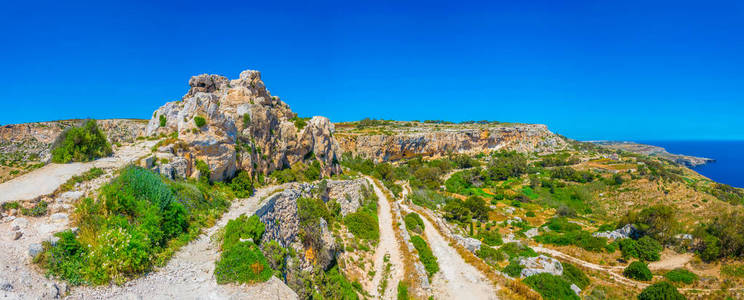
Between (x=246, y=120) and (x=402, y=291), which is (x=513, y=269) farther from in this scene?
(x=246, y=120)

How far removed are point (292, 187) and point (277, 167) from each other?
14.9 feet

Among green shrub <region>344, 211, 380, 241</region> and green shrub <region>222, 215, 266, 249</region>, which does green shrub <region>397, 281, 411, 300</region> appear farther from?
green shrub <region>222, 215, 266, 249</region>

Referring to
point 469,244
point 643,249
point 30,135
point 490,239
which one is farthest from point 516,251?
point 30,135

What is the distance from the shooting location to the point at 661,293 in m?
16.2

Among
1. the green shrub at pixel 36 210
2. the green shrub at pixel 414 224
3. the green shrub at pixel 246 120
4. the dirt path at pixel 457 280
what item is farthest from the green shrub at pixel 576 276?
the green shrub at pixel 36 210

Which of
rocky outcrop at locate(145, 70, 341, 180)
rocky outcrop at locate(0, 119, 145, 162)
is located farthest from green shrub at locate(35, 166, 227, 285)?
rocky outcrop at locate(0, 119, 145, 162)

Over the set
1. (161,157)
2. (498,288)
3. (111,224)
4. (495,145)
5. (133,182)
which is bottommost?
(498,288)

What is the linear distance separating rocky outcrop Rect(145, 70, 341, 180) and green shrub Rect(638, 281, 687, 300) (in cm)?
2484

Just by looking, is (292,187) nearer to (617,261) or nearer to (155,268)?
(155,268)

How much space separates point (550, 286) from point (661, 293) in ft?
21.4

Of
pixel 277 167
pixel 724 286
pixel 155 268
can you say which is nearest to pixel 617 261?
pixel 724 286

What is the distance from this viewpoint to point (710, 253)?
2120cm

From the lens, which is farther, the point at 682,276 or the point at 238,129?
the point at 238,129

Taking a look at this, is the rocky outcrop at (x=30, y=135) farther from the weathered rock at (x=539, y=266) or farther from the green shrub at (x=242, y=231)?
the weathered rock at (x=539, y=266)
